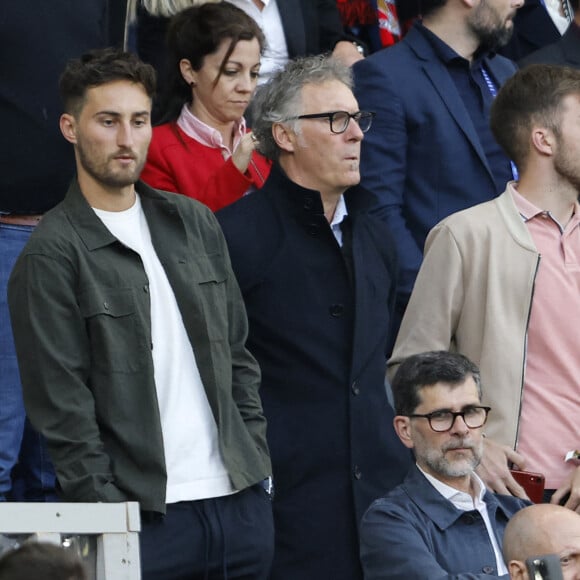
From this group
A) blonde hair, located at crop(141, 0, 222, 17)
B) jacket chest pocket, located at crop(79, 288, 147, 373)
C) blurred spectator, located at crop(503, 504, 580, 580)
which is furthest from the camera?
blonde hair, located at crop(141, 0, 222, 17)

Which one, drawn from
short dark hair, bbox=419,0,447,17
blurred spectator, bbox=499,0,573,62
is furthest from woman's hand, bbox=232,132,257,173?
blurred spectator, bbox=499,0,573,62

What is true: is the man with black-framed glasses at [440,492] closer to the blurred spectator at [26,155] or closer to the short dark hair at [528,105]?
the short dark hair at [528,105]

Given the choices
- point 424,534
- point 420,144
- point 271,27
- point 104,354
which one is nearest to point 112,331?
point 104,354

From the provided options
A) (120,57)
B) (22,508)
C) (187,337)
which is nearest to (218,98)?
(120,57)

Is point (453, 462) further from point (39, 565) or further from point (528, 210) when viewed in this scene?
point (39, 565)

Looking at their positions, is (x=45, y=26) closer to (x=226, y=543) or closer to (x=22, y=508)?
(x=226, y=543)

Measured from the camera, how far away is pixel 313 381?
5.79m

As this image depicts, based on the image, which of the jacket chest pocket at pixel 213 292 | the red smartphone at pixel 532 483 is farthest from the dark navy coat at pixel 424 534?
the jacket chest pocket at pixel 213 292

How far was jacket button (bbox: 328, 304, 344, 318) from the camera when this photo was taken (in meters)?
5.88

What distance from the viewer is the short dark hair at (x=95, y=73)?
546 centimetres

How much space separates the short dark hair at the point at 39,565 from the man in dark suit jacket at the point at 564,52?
520cm

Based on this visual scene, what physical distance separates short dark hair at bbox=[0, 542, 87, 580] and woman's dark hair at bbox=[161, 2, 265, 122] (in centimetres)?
359

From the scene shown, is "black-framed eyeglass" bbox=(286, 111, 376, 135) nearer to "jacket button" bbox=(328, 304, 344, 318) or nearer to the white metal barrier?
"jacket button" bbox=(328, 304, 344, 318)

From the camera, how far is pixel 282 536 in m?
5.76
